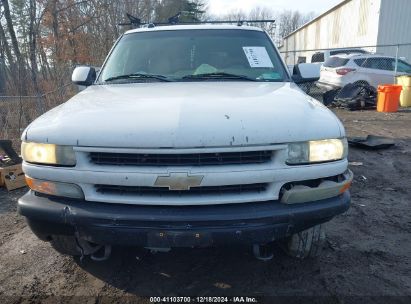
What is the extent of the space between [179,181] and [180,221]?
24cm

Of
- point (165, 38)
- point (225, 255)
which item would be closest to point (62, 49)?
point (165, 38)

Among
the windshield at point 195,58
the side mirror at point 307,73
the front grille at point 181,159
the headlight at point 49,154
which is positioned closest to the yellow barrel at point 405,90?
the side mirror at point 307,73

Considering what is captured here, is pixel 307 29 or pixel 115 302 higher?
pixel 307 29

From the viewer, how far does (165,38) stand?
3.89 metres

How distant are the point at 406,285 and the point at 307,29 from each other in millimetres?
44925

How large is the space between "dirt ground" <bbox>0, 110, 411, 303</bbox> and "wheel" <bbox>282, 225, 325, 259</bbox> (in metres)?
0.16

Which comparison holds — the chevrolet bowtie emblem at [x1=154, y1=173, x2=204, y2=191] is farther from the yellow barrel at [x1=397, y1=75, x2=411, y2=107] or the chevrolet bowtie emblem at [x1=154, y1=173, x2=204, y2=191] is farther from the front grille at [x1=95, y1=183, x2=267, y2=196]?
the yellow barrel at [x1=397, y1=75, x2=411, y2=107]

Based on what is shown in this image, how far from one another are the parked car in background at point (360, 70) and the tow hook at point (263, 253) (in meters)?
11.7

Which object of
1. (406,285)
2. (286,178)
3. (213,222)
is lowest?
(406,285)

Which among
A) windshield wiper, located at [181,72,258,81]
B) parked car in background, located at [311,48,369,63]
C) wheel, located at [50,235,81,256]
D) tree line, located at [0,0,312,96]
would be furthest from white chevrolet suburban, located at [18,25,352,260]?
parked car in background, located at [311,48,369,63]

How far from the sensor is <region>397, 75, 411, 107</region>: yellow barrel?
41.1 feet

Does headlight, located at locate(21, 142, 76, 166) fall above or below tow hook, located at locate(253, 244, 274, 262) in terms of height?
above

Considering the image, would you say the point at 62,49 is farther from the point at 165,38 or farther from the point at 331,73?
the point at 165,38

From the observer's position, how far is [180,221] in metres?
2.14
